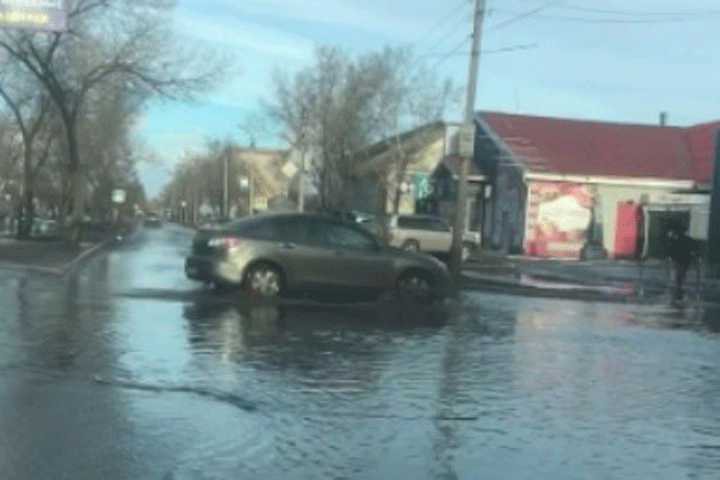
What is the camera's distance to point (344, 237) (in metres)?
20.0

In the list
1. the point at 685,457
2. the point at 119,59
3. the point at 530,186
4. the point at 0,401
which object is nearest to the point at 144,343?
the point at 0,401

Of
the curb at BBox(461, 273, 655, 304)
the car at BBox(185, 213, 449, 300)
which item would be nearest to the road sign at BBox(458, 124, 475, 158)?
the curb at BBox(461, 273, 655, 304)

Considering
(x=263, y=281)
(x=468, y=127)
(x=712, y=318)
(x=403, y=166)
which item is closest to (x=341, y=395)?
(x=263, y=281)

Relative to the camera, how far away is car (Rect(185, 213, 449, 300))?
19.5m

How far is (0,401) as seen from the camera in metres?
9.40

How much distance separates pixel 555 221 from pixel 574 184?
1759mm

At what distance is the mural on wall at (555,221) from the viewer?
Answer: 5041 cm

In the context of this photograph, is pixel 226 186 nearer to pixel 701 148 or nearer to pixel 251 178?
pixel 251 178

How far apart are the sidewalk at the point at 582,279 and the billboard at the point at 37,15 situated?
10.6 metres

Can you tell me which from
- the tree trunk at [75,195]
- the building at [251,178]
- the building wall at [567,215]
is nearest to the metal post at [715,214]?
the building wall at [567,215]

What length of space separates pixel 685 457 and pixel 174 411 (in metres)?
3.76

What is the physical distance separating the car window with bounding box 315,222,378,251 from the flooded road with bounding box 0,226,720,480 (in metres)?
2.02

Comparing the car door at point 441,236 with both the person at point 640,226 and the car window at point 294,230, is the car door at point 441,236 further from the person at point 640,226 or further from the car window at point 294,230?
the car window at point 294,230

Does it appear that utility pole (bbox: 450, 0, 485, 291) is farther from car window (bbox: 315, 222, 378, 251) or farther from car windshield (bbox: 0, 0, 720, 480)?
car window (bbox: 315, 222, 378, 251)
